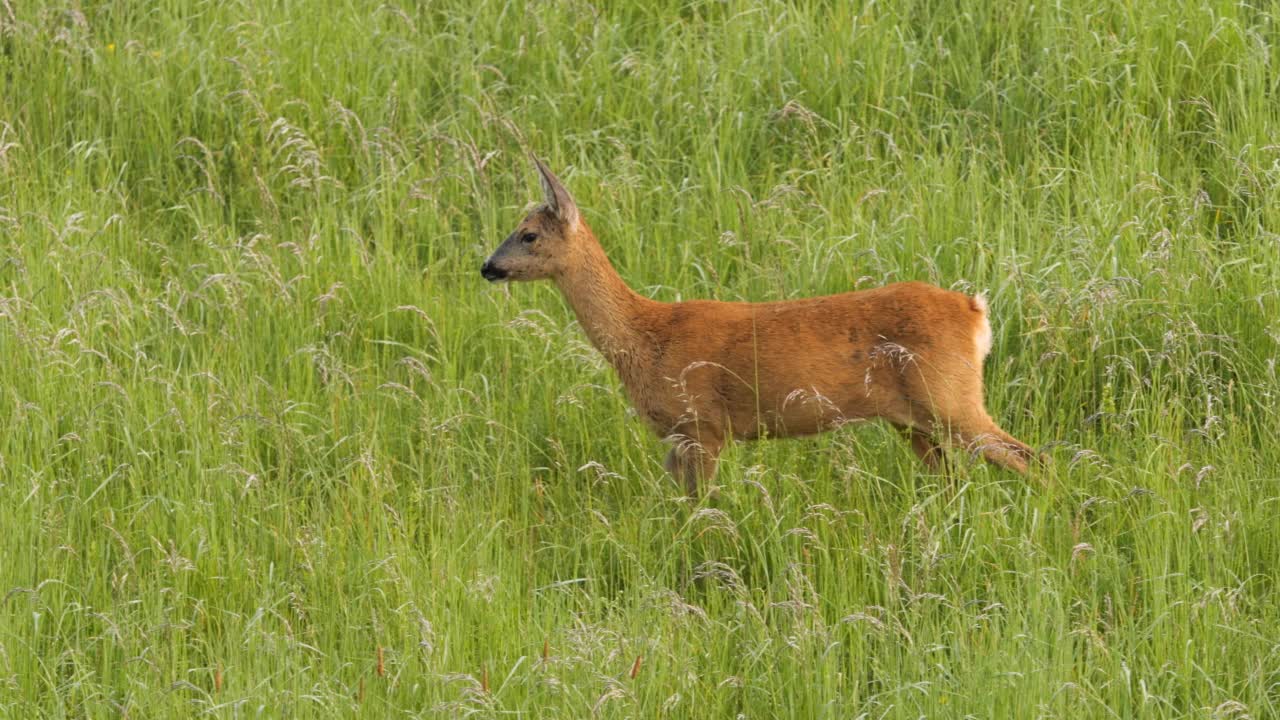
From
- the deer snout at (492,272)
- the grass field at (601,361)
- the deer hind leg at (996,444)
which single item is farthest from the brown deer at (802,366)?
the deer snout at (492,272)

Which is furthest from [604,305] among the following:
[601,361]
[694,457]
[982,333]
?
[982,333]

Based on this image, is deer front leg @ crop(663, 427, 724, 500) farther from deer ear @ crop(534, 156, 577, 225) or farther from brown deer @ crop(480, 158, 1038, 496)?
deer ear @ crop(534, 156, 577, 225)

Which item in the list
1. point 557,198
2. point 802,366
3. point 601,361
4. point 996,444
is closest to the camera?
point 996,444

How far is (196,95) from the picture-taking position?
298 inches

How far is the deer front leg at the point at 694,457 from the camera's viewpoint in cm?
557

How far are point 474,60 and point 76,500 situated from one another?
3.31 meters

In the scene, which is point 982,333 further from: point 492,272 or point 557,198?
point 492,272

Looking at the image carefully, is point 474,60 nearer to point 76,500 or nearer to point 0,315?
point 0,315

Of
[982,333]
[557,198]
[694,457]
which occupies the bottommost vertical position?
[694,457]

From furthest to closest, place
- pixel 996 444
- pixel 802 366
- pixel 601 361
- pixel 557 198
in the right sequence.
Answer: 1. pixel 601 361
2. pixel 557 198
3. pixel 802 366
4. pixel 996 444

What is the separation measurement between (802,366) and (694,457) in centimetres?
46

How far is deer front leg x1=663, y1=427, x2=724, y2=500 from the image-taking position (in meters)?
5.57

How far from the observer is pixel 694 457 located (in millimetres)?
5602

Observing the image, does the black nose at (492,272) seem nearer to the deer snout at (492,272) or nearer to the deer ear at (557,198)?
the deer snout at (492,272)
